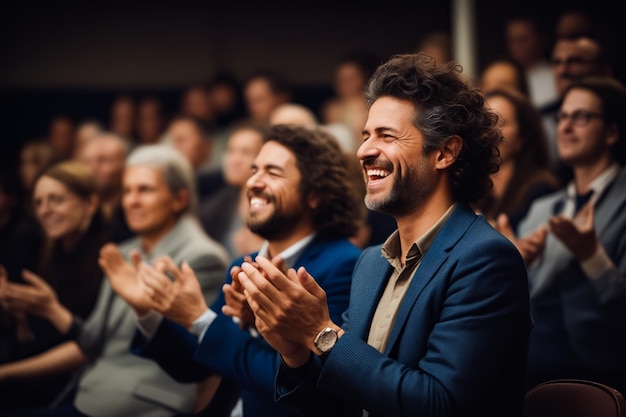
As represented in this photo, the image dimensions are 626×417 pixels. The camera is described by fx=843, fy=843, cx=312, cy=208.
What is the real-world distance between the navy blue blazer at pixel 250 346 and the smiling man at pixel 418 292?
361mm

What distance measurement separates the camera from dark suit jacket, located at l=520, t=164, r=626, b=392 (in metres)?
2.67

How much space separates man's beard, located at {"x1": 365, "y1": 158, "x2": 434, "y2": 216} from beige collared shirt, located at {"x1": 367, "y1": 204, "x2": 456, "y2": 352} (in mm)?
72

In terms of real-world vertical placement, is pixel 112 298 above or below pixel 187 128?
below

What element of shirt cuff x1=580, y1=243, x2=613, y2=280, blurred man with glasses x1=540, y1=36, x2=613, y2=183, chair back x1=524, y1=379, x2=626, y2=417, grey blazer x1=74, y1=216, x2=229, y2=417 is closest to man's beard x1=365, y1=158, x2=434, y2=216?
chair back x1=524, y1=379, x2=626, y2=417

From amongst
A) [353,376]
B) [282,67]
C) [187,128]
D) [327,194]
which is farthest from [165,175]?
[282,67]

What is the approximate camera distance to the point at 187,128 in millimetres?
5180

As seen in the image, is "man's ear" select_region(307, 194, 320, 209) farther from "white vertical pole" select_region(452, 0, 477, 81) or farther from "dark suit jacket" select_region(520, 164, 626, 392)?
"white vertical pole" select_region(452, 0, 477, 81)

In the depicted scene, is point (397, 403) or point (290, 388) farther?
point (290, 388)

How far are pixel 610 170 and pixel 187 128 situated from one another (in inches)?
115

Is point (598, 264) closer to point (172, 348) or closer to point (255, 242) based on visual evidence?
point (172, 348)

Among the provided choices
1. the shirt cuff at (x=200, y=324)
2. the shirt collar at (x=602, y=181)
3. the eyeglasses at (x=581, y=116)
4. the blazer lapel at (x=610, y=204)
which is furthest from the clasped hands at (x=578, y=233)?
the shirt cuff at (x=200, y=324)

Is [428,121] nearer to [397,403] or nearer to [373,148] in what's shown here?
[373,148]

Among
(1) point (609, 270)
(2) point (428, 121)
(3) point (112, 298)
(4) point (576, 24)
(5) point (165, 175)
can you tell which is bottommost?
(3) point (112, 298)

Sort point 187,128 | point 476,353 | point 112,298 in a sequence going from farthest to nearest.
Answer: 1. point 187,128
2. point 112,298
3. point 476,353
